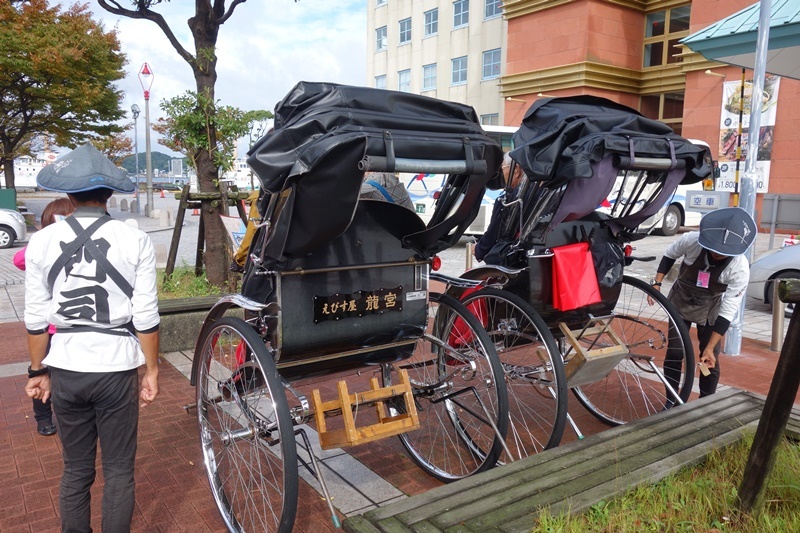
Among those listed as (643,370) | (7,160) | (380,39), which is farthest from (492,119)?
(643,370)

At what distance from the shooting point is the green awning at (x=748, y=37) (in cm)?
734

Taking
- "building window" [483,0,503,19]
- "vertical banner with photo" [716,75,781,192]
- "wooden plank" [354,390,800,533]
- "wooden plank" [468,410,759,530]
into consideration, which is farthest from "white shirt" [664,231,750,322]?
"building window" [483,0,503,19]

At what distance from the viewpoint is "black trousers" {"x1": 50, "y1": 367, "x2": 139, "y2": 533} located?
2822 millimetres

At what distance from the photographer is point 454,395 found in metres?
3.69

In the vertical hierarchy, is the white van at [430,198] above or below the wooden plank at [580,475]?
above

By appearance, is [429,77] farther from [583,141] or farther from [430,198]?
[583,141]

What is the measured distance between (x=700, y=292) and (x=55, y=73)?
21.5 m

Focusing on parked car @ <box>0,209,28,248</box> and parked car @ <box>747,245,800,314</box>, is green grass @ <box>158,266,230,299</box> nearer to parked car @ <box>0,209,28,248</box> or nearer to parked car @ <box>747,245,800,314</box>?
parked car @ <box>747,245,800,314</box>

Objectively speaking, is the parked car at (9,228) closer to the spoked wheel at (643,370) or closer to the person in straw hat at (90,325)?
the person in straw hat at (90,325)

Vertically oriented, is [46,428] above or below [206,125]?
below

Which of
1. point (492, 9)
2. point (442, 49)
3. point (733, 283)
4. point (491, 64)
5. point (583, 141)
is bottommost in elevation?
point (733, 283)

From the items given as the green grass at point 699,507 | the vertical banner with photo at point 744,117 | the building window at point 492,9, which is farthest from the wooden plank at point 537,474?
the building window at point 492,9

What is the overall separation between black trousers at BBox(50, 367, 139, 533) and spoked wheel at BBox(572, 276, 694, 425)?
3252 millimetres

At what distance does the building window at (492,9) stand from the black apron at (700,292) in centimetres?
2915
